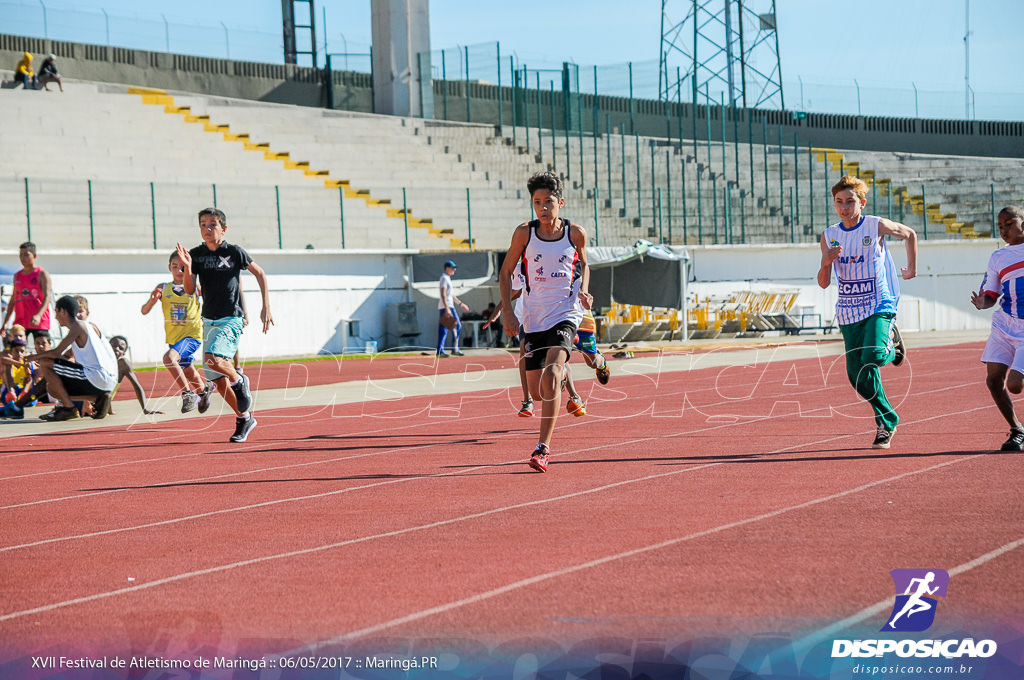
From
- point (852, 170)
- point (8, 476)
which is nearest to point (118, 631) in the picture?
point (8, 476)

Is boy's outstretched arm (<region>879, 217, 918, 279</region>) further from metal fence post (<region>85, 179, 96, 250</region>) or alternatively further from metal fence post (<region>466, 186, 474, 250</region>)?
metal fence post (<region>466, 186, 474, 250</region>)

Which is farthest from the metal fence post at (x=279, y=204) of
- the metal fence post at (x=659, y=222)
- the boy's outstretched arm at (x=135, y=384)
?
the boy's outstretched arm at (x=135, y=384)

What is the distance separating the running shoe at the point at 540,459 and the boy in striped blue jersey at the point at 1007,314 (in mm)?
3106

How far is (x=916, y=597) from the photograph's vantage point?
14.5 feet

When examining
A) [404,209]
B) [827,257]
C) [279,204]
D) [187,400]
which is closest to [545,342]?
[827,257]

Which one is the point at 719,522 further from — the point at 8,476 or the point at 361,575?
the point at 8,476

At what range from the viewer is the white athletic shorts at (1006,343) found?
27.2ft

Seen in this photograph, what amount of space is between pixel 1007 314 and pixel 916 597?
4.59 metres

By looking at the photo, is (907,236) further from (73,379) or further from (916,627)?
(73,379)

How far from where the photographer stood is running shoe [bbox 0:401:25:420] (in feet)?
45.9

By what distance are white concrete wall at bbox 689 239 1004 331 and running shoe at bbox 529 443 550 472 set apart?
82.7 feet

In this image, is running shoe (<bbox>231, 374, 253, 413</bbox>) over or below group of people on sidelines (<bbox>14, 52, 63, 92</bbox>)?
below

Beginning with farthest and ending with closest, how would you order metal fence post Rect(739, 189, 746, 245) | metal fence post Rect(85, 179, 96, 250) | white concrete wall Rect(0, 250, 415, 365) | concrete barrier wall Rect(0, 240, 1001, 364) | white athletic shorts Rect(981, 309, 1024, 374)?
metal fence post Rect(739, 189, 746, 245), metal fence post Rect(85, 179, 96, 250), concrete barrier wall Rect(0, 240, 1001, 364), white concrete wall Rect(0, 250, 415, 365), white athletic shorts Rect(981, 309, 1024, 374)

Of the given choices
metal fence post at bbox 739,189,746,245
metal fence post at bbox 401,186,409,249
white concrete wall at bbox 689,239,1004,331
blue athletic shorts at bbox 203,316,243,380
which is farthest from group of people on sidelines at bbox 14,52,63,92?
blue athletic shorts at bbox 203,316,243,380
